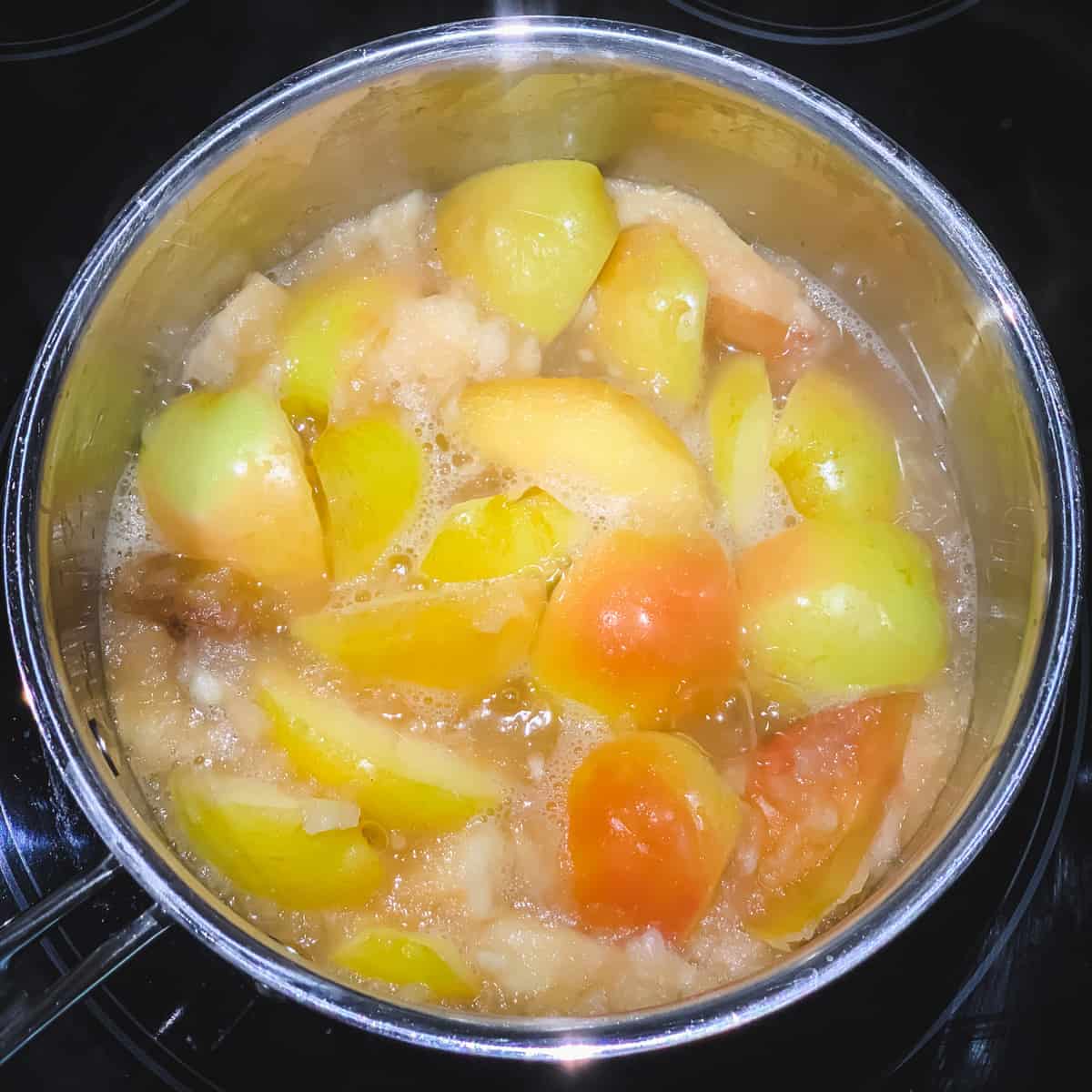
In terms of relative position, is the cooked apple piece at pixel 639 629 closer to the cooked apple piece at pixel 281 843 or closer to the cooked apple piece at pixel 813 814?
the cooked apple piece at pixel 813 814

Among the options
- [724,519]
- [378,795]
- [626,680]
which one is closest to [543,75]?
[724,519]

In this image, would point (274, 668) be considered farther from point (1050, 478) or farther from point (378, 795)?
point (1050, 478)

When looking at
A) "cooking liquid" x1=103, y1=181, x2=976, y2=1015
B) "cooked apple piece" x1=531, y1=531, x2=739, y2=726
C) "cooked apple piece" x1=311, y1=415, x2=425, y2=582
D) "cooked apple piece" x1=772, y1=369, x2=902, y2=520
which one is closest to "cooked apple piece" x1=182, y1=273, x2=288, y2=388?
"cooking liquid" x1=103, y1=181, x2=976, y2=1015

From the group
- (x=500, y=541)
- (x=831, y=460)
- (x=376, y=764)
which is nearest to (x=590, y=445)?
(x=500, y=541)

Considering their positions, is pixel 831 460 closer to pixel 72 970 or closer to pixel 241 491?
pixel 241 491

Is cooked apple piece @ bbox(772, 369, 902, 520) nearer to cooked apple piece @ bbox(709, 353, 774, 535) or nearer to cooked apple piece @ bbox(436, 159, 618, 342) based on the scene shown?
cooked apple piece @ bbox(709, 353, 774, 535)

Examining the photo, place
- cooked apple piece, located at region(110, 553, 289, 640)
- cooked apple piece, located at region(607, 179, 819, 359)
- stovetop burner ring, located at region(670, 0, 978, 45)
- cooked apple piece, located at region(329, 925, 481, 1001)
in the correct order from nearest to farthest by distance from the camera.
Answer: cooked apple piece, located at region(329, 925, 481, 1001), cooked apple piece, located at region(110, 553, 289, 640), cooked apple piece, located at region(607, 179, 819, 359), stovetop burner ring, located at region(670, 0, 978, 45)
